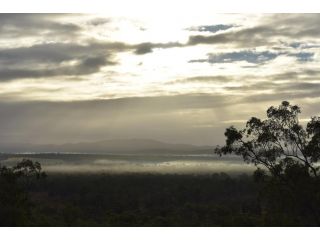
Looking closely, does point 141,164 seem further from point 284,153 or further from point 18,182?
point 284,153

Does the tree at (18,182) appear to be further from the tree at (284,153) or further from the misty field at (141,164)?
the misty field at (141,164)

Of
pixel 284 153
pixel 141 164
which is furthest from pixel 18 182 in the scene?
pixel 141 164

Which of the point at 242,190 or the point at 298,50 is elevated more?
the point at 298,50

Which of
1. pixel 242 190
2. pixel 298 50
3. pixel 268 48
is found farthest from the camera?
pixel 242 190

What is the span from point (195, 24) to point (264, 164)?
887 cm

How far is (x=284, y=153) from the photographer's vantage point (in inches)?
902

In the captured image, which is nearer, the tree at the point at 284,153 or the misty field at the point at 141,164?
the tree at the point at 284,153

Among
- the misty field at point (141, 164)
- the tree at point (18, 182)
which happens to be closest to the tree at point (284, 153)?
the tree at point (18, 182)

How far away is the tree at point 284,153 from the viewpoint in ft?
73.6

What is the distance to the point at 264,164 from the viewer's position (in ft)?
76.9

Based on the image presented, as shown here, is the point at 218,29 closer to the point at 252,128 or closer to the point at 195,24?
the point at 195,24

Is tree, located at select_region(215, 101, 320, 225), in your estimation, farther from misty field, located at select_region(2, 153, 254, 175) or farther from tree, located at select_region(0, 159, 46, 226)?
misty field, located at select_region(2, 153, 254, 175)
